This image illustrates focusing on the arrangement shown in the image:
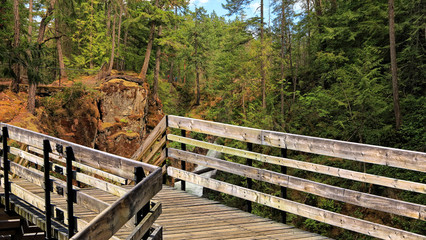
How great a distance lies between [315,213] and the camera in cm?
378

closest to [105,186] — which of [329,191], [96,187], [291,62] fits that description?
[96,187]

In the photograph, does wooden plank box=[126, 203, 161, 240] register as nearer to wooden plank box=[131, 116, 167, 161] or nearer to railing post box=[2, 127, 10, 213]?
wooden plank box=[131, 116, 167, 161]

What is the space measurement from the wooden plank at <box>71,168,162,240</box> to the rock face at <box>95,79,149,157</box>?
19390 millimetres

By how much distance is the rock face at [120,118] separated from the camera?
2108 cm

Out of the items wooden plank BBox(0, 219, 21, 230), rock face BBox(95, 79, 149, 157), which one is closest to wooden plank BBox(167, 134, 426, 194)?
wooden plank BBox(0, 219, 21, 230)

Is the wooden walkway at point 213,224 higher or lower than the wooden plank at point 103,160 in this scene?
lower

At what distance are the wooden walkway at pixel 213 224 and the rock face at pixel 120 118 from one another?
17267 mm

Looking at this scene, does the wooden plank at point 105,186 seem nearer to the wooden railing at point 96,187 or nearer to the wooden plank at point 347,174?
the wooden railing at point 96,187

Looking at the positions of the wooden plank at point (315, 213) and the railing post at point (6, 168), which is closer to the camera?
the wooden plank at point (315, 213)

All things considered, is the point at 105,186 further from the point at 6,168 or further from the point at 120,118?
the point at 120,118

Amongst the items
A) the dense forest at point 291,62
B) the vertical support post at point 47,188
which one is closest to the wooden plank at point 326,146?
the vertical support post at point 47,188

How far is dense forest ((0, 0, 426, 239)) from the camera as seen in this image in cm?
1257

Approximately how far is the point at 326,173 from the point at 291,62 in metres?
20.1

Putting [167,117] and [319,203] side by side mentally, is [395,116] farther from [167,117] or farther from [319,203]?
[167,117]
